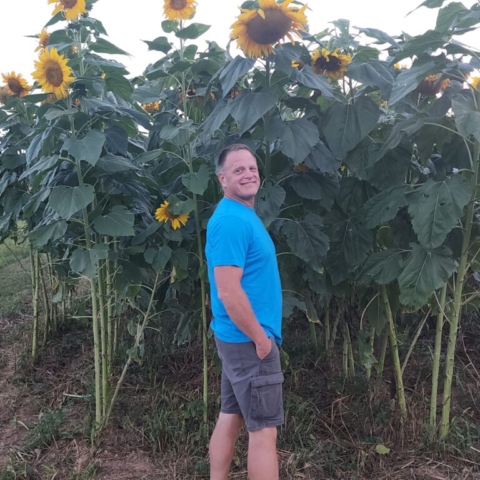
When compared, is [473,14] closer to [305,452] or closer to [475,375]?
[305,452]

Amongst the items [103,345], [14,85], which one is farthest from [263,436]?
[14,85]

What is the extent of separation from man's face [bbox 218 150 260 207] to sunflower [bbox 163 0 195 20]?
2.95 ft

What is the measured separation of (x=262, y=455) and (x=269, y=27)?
1724 millimetres

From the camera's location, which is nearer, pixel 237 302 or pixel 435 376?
pixel 237 302

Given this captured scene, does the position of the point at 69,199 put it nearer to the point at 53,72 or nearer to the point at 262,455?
the point at 53,72

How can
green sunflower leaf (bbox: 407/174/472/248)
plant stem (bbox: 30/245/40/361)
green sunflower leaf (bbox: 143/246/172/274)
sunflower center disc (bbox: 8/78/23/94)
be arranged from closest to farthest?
green sunflower leaf (bbox: 407/174/472/248), green sunflower leaf (bbox: 143/246/172/274), sunflower center disc (bbox: 8/78/23/94), plant stem (bbox: 30/245/40/361)

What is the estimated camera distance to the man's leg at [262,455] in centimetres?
205

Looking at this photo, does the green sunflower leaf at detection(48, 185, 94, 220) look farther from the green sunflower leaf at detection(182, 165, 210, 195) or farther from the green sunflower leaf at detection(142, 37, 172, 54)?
the green sunflower leaf at detection(142, 37, 172, 54)

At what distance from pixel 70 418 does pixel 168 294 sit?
919mm

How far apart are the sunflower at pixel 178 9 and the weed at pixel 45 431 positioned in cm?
225

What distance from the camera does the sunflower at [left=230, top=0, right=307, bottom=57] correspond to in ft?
7.16

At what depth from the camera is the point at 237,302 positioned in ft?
6.39

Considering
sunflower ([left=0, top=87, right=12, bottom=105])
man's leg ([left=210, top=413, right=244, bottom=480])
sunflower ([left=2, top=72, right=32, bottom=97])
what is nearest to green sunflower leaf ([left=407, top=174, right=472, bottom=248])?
man's leg ([left=210, top=413, right=244, bottom=480])

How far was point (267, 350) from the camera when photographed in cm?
202
